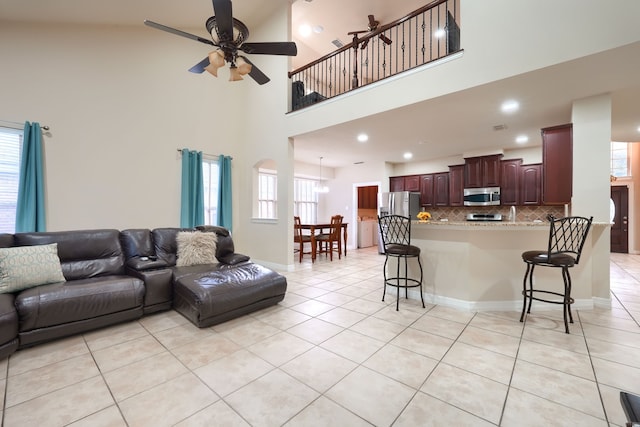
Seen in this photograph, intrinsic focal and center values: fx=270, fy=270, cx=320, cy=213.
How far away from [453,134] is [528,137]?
1.60 m

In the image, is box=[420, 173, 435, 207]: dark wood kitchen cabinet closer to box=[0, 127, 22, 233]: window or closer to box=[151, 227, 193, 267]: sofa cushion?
box=[151, 227, 193, 267]: sofa cushion

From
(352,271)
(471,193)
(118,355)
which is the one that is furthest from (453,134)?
(118,355)

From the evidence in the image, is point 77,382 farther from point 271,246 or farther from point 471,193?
point 471,193

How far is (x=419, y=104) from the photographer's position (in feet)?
11.6

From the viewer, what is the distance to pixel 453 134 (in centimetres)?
495

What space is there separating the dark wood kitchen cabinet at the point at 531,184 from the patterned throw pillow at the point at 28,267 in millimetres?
7759

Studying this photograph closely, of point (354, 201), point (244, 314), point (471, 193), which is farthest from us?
point (354, 201)

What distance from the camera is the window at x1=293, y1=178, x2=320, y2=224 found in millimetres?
8602

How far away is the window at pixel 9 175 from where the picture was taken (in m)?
3.62

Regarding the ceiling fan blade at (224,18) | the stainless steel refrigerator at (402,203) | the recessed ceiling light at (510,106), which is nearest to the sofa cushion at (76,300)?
the ceiling fan blade at (224,18)

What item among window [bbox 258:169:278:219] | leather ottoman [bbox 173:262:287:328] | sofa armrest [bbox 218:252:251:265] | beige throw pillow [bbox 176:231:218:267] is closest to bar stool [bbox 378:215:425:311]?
leather ottoman [bbox 173:262:287:328]

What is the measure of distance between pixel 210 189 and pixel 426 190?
535 cm

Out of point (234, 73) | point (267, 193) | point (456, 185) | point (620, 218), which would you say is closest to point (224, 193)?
point (267, 193)

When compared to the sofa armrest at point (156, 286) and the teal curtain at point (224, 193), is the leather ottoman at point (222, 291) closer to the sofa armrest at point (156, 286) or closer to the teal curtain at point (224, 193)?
the sofa armrest at point (156, 286)
